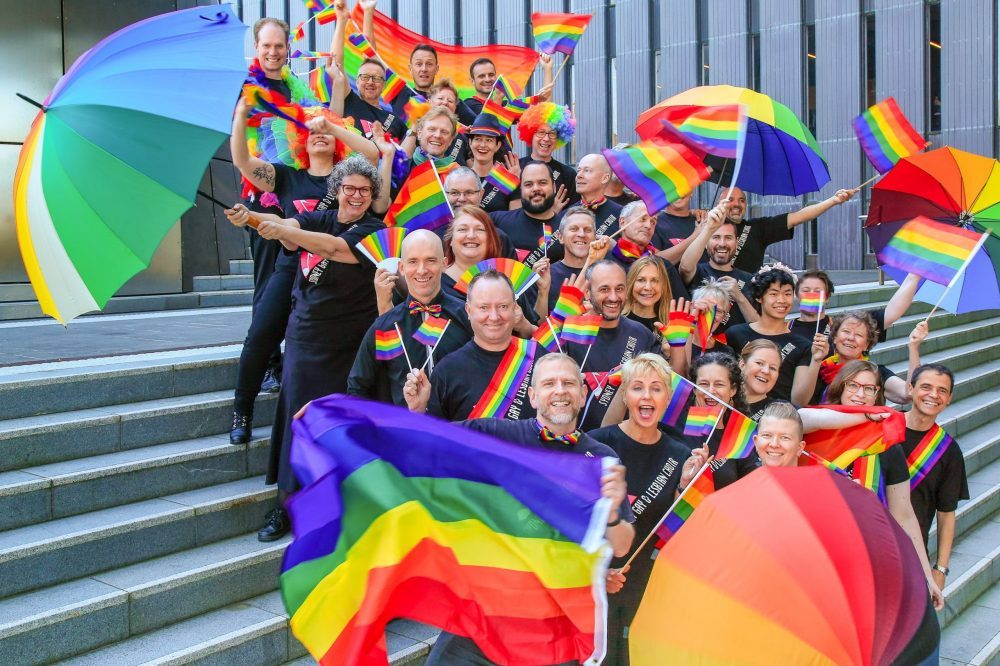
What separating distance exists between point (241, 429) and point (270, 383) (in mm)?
792

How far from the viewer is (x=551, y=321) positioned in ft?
17.6

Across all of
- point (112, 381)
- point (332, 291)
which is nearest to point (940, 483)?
point (332, 291)

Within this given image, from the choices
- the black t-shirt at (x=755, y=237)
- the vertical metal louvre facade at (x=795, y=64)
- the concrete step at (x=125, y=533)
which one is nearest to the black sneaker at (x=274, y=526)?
the concrete step at (x=125, y=533)

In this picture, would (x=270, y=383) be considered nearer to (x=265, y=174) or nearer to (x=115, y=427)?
(x=115, y=427)

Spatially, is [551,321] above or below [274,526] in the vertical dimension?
above

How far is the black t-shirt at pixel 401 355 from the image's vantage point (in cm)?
508

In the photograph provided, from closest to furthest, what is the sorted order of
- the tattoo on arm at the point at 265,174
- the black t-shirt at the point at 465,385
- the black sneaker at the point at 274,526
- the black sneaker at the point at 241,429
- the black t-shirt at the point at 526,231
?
1. the black t-shirt at the point at 465,385
2. the black sneaker at the point at 274,526
3. the black sneaker at the point at 241,429
4. the tattoo on arm at the point at 265,174
5. the black t-shirt at the point at 526,231

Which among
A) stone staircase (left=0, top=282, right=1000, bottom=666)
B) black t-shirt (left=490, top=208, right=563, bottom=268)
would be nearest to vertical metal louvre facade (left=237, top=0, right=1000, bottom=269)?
black t-shirt (left=490, top=208, right=563, bottom=268)

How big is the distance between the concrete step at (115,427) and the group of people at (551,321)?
0.25m

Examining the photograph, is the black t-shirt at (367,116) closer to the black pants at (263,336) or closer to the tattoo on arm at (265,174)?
the tattoo on arm at (265,174)

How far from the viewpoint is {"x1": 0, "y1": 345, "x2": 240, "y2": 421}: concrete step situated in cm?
559

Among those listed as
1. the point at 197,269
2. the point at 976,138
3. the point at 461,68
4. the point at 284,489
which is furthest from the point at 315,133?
the point at 976,138

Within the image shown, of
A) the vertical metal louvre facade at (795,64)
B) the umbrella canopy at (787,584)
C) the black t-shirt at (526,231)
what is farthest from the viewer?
the vertical metal louvre facade at (795,64)

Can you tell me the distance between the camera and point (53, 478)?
5.13 metres
